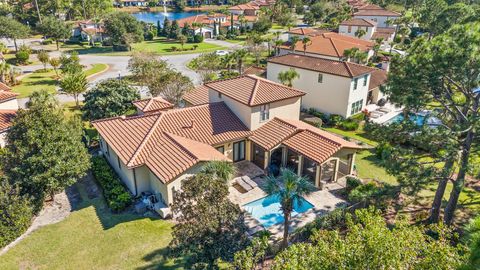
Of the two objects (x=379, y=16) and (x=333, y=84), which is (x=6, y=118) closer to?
(x=333, y=84)

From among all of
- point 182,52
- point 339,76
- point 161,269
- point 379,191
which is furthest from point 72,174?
point 182,52

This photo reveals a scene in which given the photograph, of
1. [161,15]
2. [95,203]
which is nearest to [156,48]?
[95,203]

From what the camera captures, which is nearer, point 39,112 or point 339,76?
point 39,112

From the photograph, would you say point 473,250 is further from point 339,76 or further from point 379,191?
point 339,76

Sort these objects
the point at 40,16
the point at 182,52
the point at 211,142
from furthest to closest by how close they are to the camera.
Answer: the point at 40,16 < the point at 182,52 < the point at 211,142

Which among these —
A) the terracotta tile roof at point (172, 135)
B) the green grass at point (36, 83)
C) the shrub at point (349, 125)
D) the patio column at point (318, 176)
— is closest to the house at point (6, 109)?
the terracotta tile roof at point (172, 135)

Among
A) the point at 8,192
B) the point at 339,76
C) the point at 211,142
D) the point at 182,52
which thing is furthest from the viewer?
the point at 182,52

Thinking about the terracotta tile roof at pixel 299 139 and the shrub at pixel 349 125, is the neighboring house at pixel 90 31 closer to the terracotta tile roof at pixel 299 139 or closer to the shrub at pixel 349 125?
the shrub at pixel 349 125
